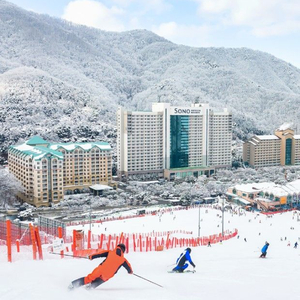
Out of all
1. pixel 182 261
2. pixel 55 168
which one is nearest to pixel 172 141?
pixel 55 168

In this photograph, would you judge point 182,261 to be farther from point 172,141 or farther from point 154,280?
point 172,141

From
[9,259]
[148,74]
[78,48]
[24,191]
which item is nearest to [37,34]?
[78,48]

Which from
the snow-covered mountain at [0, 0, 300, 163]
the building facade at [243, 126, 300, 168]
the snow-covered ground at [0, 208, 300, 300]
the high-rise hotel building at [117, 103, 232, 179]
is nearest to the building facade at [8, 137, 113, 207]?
the high-rise hotel building at [117, 103, 232, 179]

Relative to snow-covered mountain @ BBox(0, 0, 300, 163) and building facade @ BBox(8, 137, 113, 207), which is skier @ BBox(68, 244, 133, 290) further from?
snow-covered mountain @ BBox(0, 0, 300, 163)

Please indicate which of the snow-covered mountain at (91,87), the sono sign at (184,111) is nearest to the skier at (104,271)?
the sono sign at (184,111)

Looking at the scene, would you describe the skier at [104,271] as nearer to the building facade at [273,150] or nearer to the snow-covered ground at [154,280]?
the snow-covered ground at [154,280]

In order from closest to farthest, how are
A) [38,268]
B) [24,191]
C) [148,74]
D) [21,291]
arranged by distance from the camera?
1. [21,291]
2. [38,268]
3. [24,191]
4. [148,74]

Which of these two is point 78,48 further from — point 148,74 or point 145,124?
point 145,124
